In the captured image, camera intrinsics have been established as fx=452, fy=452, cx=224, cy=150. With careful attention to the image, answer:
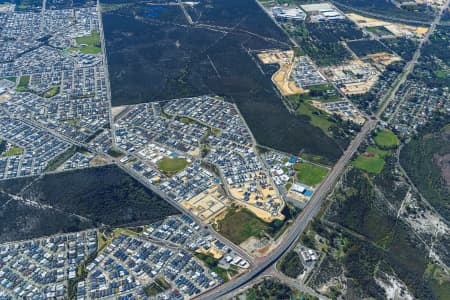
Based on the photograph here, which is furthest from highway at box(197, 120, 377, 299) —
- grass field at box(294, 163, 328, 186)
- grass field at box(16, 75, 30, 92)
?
grass field at box(16, 75, 30, 92)

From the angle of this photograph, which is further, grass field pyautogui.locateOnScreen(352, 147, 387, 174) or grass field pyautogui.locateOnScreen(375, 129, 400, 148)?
grass field pyautogui.locateOnScreen(375, 129, 400, 148)

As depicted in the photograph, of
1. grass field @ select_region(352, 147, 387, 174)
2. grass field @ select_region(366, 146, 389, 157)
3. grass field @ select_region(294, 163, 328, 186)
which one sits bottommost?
grass field @ select_region(294, 163, 328, 186)

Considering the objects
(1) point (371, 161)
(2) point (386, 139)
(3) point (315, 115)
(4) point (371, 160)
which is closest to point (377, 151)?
(4) point (371, 160)

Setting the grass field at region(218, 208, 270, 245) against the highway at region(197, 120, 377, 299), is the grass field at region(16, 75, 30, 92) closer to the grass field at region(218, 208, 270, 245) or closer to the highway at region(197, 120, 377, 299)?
the grass field at region(218, 208, 270, 245)

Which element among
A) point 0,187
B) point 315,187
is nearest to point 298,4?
point 315,187

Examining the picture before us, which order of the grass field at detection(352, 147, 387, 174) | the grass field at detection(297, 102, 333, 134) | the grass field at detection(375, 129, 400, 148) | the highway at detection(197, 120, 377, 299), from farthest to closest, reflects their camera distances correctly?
1. the grass field at detection(297, 102, 333, 134)
2. the grass field at detection(375, 129, 400, 148)
3. the grass field at detection(352, 147, 387, 174)
4. the highway at detection(197, 120, 377, 299)

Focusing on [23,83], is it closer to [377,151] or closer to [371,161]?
[371,161]

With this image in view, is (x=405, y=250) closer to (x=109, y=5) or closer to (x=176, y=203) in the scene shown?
(x=176, y=203)
